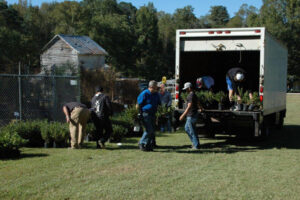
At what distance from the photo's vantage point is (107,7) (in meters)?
95.3

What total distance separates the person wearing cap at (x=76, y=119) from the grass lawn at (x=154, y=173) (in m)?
0.37

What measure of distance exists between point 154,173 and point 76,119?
130 inches

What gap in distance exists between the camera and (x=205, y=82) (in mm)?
13227

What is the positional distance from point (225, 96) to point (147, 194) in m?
6.50

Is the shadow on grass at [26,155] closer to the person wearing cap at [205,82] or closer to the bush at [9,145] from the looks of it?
the bush at [9,145]

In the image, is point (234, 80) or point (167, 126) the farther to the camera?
point (167, 126)

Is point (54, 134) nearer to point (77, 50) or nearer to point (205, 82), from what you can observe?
point (205, 82)

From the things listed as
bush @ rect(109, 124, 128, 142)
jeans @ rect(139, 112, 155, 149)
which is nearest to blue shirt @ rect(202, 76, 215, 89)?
bush @ rect(109, 124, 128, 142)

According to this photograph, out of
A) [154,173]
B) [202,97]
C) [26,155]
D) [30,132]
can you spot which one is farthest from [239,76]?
[26,155]

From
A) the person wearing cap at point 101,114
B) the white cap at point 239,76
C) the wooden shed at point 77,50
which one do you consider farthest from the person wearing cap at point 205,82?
the wooden shed at point 77,50

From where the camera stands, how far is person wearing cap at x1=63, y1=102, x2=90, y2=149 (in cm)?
1023

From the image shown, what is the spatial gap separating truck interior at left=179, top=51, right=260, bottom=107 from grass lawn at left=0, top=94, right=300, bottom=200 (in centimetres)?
302

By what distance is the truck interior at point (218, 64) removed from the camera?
43.3 feet

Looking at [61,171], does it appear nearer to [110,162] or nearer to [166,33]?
[110,162]
